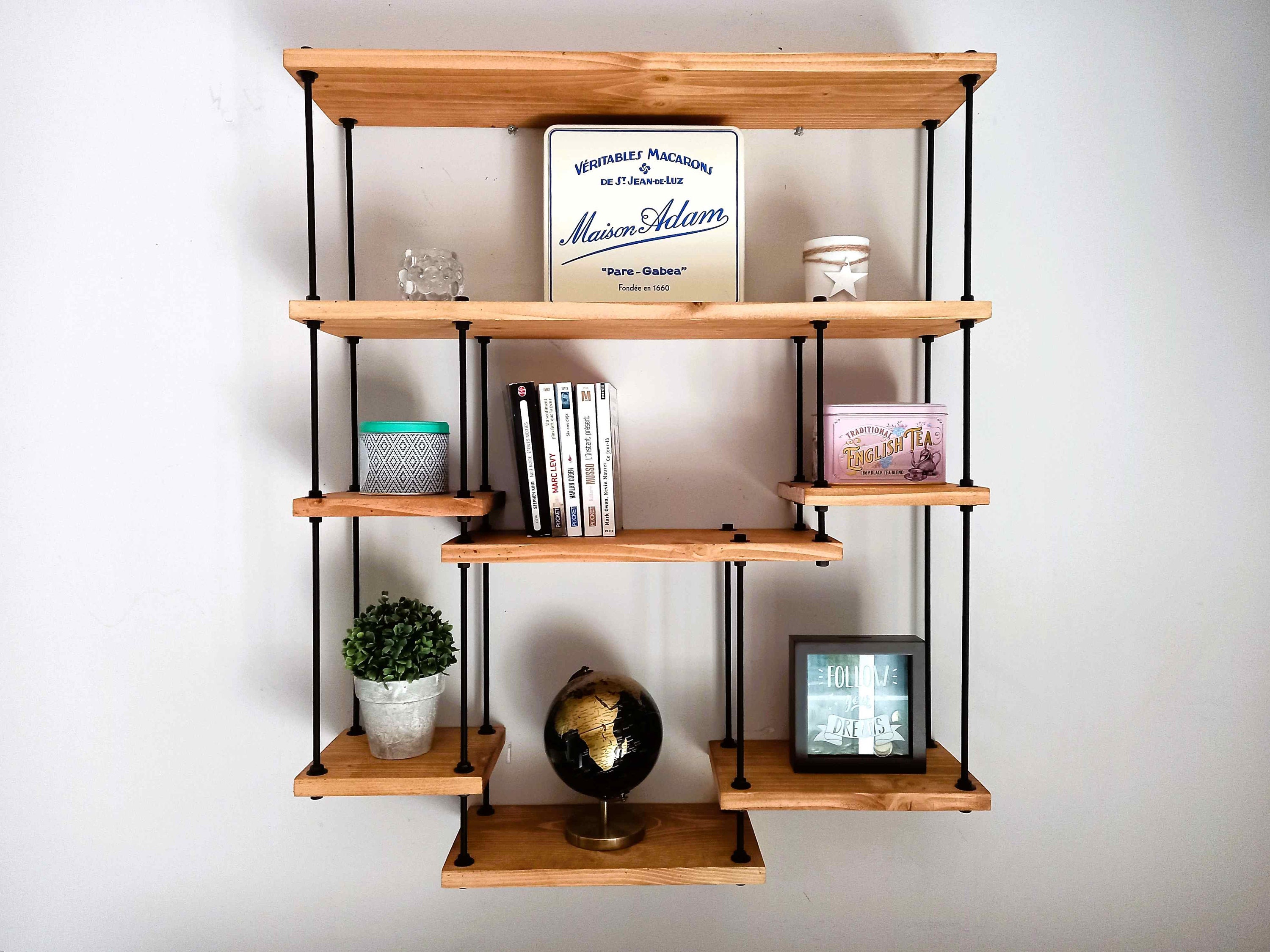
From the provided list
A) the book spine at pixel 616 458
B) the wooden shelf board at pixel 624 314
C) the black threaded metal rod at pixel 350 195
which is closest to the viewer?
the wooden shelf board at pixel 624 314

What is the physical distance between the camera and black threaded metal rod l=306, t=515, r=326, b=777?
119 cm

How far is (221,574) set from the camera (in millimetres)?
1381

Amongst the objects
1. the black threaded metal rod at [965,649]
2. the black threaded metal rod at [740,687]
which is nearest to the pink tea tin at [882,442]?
the black threaded metal rod at [965,649]

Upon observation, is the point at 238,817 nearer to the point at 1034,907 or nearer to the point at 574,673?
the point at 574,673

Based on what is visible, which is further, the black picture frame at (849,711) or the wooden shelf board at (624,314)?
the black picture frame at (849,711)

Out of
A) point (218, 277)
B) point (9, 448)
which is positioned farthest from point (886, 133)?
point (9, 448)

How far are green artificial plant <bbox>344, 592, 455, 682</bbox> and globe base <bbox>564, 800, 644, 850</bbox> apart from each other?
0.34 metres

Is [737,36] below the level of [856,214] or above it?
above

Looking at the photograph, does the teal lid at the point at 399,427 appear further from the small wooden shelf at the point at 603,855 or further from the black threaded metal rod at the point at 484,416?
the small wooden shelf at the point at 603,855

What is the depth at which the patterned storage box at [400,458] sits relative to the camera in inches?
47.4

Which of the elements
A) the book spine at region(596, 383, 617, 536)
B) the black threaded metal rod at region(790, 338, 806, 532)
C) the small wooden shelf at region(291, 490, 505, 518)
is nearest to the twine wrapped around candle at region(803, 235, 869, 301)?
the black threaded metal rod at region(790, 338, 806, 532)

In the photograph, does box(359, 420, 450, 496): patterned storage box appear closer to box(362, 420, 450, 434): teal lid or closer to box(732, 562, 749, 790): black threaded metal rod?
box(362, 420, 450, 434): teal lid

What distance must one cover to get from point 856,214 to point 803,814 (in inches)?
41.4

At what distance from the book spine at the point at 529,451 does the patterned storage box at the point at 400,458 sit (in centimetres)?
13
